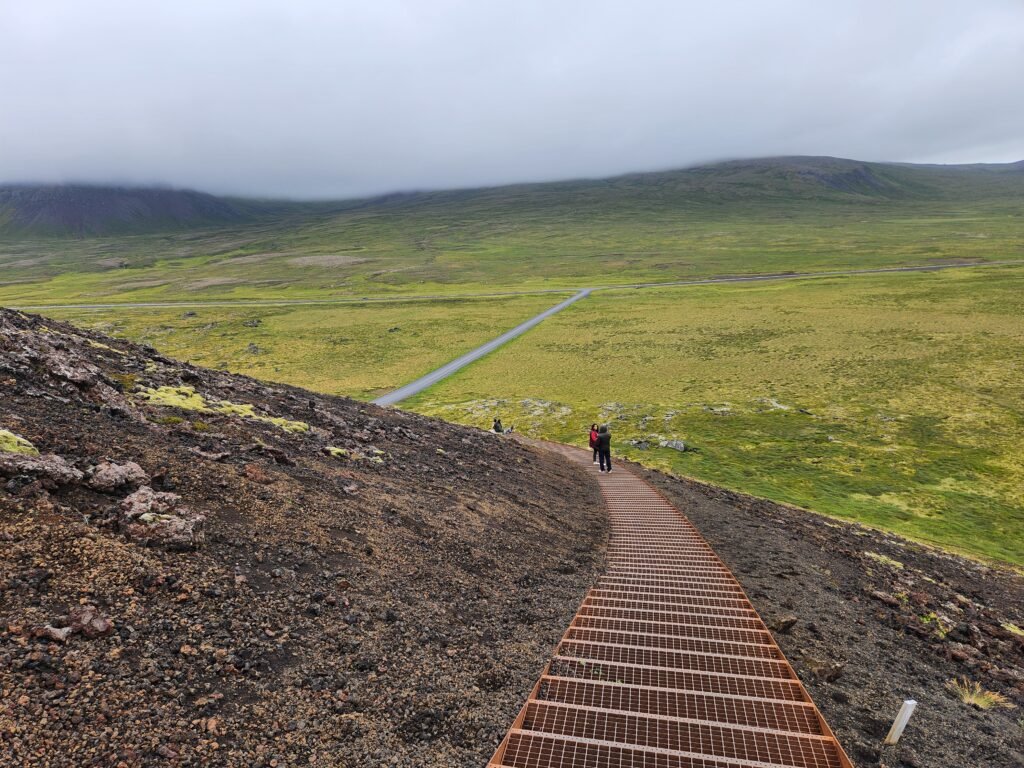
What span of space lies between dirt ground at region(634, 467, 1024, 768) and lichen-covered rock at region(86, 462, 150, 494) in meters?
12.8

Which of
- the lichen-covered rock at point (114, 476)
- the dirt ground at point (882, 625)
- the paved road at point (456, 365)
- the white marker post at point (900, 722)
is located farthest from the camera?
the paved road at point (456, 365)

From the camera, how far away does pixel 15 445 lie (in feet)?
30.6

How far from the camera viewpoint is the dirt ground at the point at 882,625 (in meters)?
7.94

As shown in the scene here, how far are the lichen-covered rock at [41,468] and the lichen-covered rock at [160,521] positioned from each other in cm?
105

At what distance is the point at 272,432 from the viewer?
16484 mm

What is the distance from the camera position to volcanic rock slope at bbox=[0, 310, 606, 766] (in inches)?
239

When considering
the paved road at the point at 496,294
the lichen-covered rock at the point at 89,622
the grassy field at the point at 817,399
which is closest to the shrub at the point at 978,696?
the lichen-covered rock at the point at 89,622

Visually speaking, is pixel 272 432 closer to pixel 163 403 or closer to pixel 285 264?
pixel 163 403

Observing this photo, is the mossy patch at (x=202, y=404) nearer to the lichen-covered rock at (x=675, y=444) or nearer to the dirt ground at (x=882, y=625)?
the dirt ground at (x=882, y=625)

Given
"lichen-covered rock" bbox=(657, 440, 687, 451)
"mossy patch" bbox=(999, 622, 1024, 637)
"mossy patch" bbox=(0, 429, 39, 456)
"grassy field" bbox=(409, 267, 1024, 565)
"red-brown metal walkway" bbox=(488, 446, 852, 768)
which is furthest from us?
"lichen-covered rock" bbox=(657, 440, 687, 451)

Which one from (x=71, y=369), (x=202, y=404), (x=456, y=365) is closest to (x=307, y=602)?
(x=202, y=404)

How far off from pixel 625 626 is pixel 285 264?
205 meters

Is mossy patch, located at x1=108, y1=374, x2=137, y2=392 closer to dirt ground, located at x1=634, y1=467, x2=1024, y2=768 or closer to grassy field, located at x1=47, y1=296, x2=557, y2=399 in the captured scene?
dirt ground, located at x1=634, y1=467, x2=1024, y2=768

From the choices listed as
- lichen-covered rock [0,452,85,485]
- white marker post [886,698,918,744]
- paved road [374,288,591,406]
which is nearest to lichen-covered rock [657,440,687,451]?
paved road [374,288,591,406]
